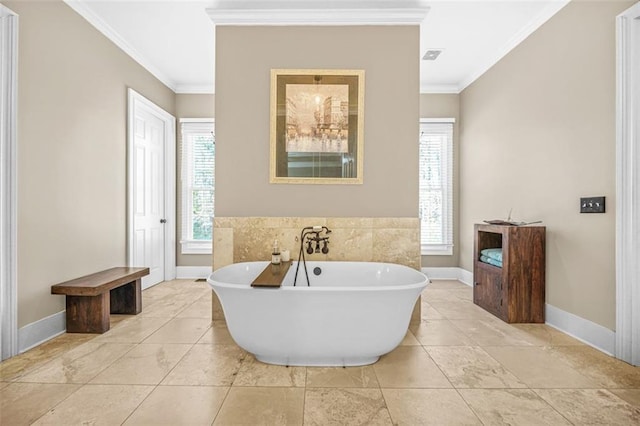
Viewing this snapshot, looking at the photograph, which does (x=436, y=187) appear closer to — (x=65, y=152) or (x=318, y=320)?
(x=318, y=320)

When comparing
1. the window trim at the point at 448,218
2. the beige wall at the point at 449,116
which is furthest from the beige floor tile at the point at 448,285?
the window trim at the point at 448,218

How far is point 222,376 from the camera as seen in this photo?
2.08 m

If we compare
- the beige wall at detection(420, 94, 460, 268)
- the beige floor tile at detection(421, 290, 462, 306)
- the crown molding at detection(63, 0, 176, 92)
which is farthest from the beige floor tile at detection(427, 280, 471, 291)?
the crown molding at detection(63, 0, 176, 92)

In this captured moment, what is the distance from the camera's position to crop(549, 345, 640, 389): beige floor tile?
2.02 m

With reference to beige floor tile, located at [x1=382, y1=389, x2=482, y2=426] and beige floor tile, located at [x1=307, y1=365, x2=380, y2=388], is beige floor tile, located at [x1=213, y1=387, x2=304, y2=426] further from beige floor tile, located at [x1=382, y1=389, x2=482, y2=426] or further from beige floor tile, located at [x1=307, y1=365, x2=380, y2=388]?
beige floor tile, located at [x1=382, y1=389, x2=482, y2=426]

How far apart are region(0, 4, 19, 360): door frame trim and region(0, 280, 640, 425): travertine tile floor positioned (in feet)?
0.81

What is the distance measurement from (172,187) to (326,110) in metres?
2.70

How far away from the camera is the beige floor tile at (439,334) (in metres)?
2.63

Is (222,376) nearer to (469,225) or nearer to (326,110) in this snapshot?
(326,110)

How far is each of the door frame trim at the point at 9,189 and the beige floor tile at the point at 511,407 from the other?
2.91 meters

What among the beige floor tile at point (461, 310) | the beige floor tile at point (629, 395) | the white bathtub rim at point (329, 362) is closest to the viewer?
the beige floor tile at point (629, 395)

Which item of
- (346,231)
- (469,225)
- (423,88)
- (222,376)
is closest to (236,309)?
(222,376)

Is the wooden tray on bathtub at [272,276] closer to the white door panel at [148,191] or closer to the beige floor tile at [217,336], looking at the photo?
the beige floor tile at [217,336]

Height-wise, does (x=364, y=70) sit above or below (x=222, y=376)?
above
